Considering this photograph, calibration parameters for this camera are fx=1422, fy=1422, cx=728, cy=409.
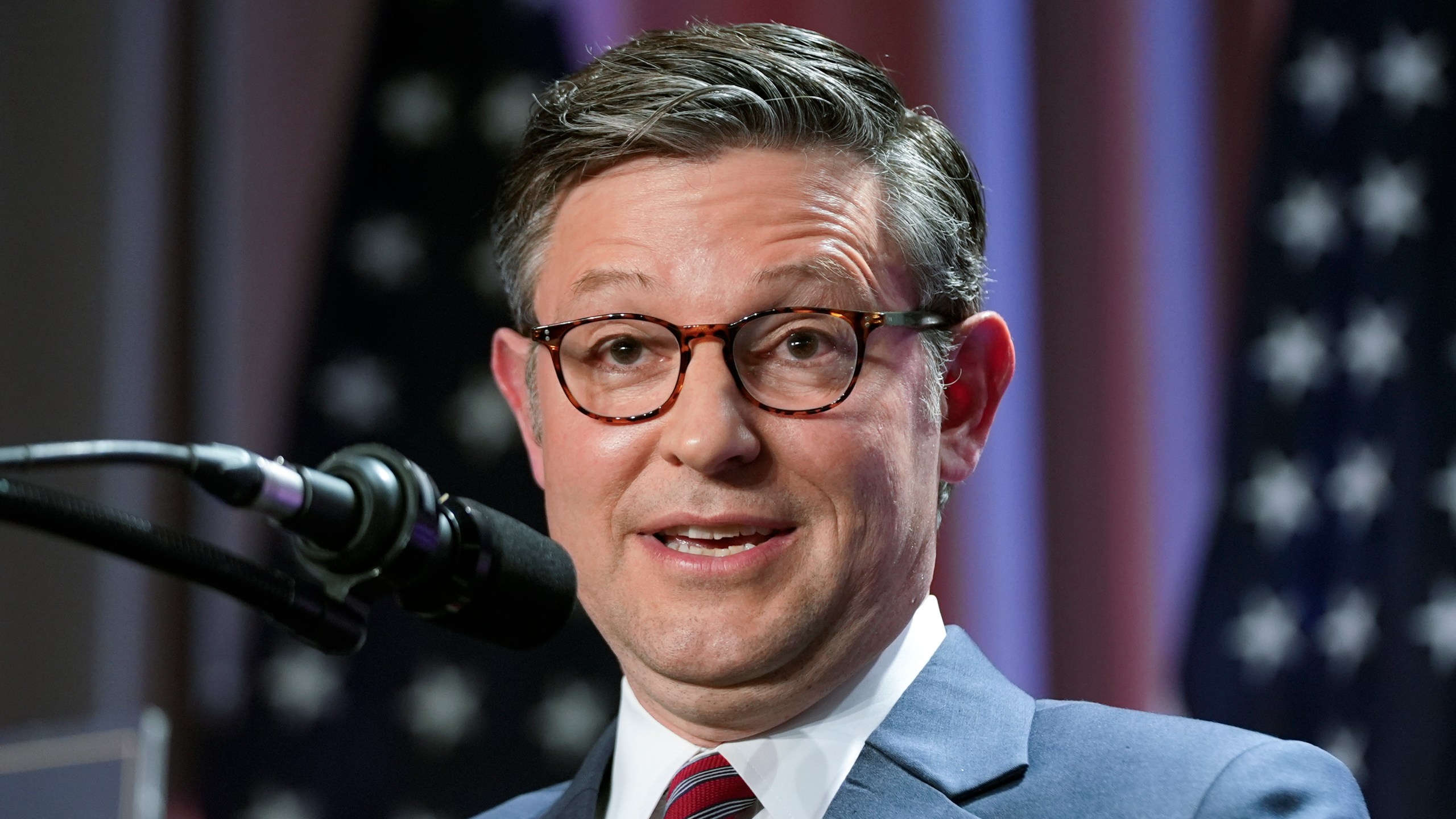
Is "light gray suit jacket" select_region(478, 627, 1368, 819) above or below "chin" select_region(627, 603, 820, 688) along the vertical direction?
below

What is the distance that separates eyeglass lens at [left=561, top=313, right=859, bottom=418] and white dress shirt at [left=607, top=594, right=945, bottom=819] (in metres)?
0.35

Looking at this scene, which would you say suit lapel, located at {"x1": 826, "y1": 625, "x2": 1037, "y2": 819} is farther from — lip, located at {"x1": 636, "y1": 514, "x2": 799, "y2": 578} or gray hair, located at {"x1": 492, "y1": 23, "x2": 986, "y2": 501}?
gray hair, located at {"x1": 492, "y1": 23, "x2": 986, "y2": 501}

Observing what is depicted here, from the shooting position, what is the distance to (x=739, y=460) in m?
1.59

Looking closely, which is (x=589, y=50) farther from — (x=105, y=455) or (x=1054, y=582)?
(x=105, y=455)

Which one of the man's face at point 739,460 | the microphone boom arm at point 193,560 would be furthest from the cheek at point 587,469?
the microphone boom arm at point 193,560

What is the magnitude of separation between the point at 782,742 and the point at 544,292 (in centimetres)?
64

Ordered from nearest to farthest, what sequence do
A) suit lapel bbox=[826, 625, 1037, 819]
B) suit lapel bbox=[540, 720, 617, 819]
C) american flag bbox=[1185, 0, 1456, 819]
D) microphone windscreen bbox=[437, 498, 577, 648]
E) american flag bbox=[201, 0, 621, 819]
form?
microphone windscreen bbox=[437, 498, 577, 648]
suit lapel bbox=[826, 625, 1037, 819]
suit lapel bbox=[540, 720, 617, 819]
american flag bbox=[201, 0, 621, 819]
american flag bbox=[1185, 0, 1456, 819]

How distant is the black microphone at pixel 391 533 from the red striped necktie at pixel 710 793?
649mm

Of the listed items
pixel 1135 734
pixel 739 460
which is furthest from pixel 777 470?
pixel 1135 734

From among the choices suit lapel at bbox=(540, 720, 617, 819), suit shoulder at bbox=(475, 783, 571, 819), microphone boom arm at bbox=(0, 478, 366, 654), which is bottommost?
suit shoulder at bbox=(475, 783, 571, 819)

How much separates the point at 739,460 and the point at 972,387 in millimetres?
451

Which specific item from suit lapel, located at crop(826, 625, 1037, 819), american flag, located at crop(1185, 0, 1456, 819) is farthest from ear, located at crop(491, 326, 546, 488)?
american flag, located at crop(1185, 0, 1456, 819)

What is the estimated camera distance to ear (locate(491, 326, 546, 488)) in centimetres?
197

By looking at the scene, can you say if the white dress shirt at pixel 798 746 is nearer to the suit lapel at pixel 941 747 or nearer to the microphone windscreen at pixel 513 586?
the suit lapel at pixel 941 747
